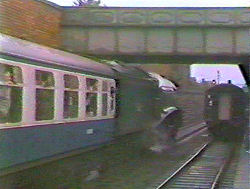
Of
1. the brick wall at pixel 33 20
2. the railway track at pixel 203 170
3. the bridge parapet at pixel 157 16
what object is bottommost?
the railway track at pixel 203 170

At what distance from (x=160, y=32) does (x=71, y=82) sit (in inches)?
438

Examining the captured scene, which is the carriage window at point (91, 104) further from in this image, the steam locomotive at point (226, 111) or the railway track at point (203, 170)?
the steam locomotive at point (226, 111)

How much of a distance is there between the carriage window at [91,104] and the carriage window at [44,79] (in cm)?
161

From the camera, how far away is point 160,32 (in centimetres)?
1822

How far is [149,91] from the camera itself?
524 inches

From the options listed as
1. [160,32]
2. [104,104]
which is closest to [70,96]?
[104,104]

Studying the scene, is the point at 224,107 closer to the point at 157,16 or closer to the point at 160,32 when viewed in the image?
the point at 160,32

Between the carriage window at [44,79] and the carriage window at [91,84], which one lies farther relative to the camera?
the carriage window at [91,84]

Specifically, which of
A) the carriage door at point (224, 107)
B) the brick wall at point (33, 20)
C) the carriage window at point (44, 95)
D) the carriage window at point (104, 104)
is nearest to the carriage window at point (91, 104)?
the carriage window at point (104, 104)

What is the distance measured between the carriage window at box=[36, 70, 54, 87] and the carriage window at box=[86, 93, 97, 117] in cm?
161

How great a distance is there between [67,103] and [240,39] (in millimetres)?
11768

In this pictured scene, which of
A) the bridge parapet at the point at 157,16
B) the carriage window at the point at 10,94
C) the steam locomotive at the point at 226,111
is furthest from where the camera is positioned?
the steam locomotive at the point at 226,111

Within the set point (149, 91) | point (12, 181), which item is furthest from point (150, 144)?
point (12, 181)

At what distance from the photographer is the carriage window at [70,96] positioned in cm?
723
